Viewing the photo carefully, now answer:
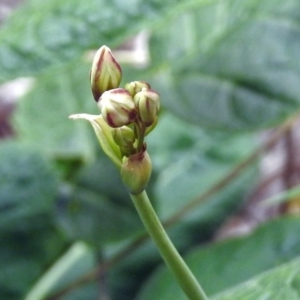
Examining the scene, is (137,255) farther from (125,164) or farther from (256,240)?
(125,164)

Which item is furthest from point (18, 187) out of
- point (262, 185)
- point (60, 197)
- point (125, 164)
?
point (262, 185)

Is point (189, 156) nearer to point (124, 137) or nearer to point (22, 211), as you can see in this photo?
point (22, 211)

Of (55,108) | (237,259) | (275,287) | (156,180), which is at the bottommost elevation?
(275,287)

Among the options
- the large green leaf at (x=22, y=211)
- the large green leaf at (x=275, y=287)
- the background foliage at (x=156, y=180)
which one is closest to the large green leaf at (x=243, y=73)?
the background foliage at (x=156, y=180)

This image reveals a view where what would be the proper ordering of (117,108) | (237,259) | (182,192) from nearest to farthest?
(117,108)
(237,259)
(182,192)

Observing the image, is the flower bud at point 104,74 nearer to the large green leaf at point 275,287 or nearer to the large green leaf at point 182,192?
the large green leaf at point 275,287

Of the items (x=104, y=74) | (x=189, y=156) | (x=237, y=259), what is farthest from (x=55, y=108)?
(x=104, y=74)

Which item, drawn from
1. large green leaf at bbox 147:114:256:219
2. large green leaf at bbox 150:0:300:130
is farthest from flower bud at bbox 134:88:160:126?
large green leaf at bbox 147:114:256:219
